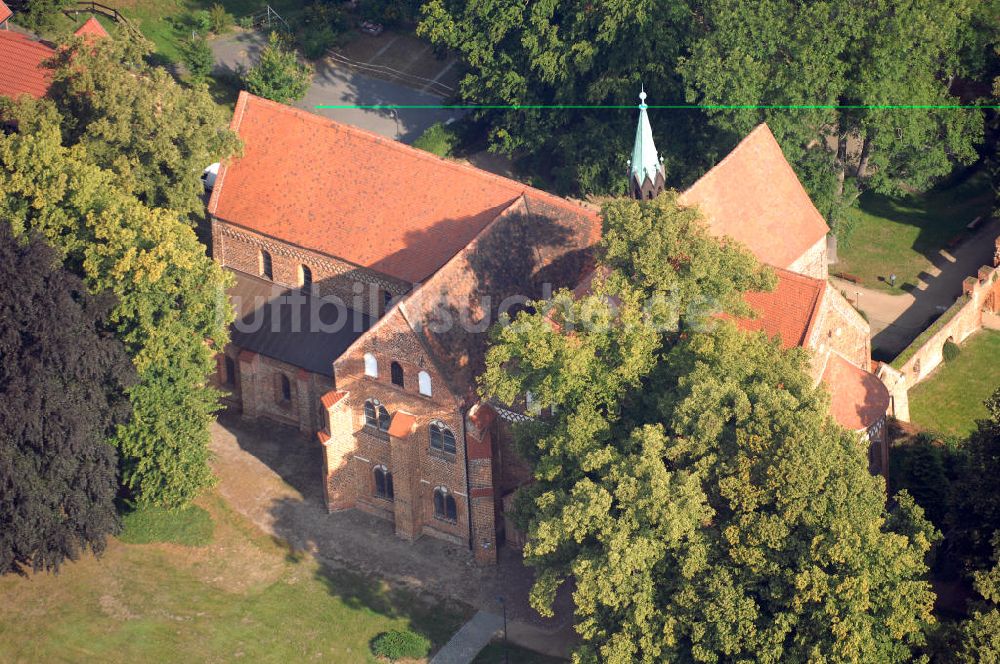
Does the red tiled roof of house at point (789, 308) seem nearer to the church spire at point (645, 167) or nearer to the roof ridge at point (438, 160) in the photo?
the church spire at point (645, 167)

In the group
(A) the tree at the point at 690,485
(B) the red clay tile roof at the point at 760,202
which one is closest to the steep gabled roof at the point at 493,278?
(A) the tree at the point at 690,485

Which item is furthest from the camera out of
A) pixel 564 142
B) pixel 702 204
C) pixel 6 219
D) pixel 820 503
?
pixel 564 142

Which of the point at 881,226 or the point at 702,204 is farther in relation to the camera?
the point at 881,226

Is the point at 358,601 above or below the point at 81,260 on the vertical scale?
below

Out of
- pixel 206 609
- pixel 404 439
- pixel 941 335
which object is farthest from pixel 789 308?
pixel 206 609

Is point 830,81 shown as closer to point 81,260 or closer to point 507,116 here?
point 507,116

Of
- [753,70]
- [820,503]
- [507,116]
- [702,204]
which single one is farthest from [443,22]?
[820,503]
